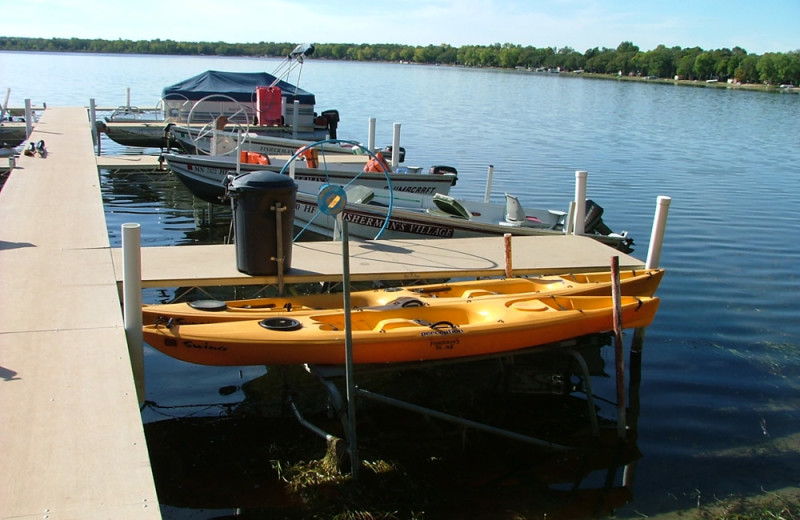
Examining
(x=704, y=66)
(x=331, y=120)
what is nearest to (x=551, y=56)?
(x=704, y=66)

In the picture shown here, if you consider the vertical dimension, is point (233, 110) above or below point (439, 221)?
above

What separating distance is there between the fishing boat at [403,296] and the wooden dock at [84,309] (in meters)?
0.28

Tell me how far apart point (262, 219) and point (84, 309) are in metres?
1.82

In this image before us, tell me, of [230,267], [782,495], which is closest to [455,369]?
[230,267]

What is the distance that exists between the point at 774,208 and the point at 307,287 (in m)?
12.9

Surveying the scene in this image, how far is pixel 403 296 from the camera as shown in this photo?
23.3ft

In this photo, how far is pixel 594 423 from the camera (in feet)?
22.5

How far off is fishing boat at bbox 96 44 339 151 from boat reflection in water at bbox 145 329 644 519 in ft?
50.8

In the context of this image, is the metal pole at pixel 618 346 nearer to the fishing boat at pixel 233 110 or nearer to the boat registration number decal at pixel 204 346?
the boat registration number decal at pixel 204 346

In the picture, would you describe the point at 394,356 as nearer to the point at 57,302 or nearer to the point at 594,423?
the point at 594,423

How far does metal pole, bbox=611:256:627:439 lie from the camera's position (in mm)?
6500

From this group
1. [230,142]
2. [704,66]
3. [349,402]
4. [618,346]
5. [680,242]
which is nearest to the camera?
[349,402]

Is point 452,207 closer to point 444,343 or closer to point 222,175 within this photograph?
point 222,175

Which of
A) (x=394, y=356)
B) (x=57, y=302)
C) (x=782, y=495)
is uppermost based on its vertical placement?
(x=57, y=302)
